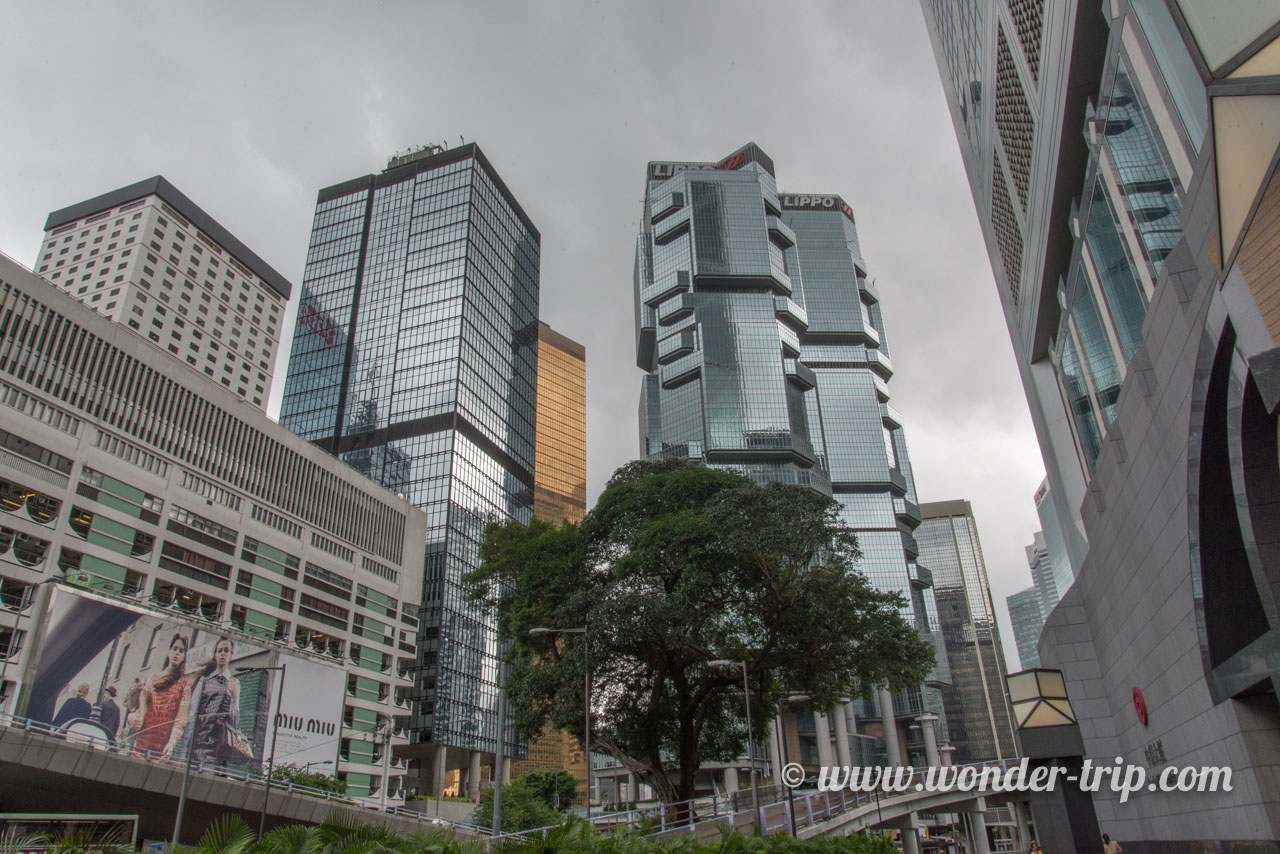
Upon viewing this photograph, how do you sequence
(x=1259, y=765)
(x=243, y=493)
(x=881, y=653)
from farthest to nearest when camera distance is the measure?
(x=243, y=493) < (x=881, y=653) < (x=1259, y=765)

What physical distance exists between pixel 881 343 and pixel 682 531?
457 feet

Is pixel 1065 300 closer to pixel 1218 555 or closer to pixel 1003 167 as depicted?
pixel 1003 167

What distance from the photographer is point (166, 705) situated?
40562mm

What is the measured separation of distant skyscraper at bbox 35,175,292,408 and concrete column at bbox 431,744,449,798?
2096 inches

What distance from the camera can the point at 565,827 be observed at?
11.5 meters

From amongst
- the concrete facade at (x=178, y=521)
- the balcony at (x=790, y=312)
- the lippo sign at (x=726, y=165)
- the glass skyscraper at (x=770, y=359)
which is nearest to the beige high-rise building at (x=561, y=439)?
the glass skyscraper at (x=770, y=359)

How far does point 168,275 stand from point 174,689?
242 ft

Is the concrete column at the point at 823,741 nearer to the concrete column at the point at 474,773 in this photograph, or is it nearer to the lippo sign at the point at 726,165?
the concrete column at the point at 474,773

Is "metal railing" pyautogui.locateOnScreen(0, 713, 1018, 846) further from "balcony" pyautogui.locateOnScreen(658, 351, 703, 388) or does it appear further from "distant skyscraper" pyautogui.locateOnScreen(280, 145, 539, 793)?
"balcony" pyautogui.locateOnScreen(658, 351, 703, 388)

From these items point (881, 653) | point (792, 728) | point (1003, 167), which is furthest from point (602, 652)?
point (792, 728)

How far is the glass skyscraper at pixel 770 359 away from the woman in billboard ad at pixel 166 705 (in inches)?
3430

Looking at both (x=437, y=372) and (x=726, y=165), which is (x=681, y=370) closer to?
(x=437, y=372)

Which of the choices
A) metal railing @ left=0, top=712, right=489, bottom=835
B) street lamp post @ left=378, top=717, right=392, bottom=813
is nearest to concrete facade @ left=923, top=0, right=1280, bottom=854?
metal railing @ left=0, top=712, right=489, bottom=835

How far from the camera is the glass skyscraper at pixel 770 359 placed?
132875mm
